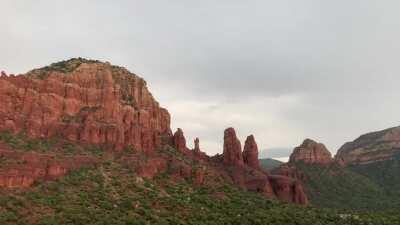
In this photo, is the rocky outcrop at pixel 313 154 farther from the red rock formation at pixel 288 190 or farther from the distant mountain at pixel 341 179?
the red rock formation at pixel 288 190

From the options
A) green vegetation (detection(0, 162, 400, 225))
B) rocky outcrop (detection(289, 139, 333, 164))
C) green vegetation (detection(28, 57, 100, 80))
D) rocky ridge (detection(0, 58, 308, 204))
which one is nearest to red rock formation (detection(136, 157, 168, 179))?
rocky ridge (detection(0, 58, 308, 204))

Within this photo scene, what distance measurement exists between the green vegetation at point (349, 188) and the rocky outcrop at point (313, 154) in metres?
3.06

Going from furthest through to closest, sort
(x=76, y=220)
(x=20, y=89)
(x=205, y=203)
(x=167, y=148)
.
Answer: (x=167, y=148), (x=20, y=89), (x=205, y=203), (x=76, y=220)

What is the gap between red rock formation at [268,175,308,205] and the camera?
12594 cm

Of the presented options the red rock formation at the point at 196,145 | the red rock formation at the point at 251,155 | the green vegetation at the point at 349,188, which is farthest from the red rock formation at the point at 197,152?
the green vegetation at the point at 349,188

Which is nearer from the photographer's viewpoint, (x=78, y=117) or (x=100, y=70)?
(x=78, y=117)

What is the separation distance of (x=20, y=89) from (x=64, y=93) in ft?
30.9

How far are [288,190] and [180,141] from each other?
2815cm

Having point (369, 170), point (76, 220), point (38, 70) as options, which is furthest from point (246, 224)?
point (369, 170)

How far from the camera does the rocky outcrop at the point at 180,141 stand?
398ft

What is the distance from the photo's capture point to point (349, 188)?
6078 inches

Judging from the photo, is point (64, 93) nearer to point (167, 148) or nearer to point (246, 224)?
point (167, 148)

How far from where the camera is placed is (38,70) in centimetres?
11488

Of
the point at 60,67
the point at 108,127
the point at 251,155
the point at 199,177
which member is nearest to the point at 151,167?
the point at 199,177
